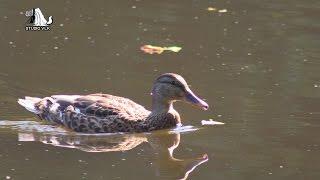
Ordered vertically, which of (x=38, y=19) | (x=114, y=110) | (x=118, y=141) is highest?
(x=38, y=19)

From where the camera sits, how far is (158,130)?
10.9 metres

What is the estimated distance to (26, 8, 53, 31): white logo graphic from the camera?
14.6 meters

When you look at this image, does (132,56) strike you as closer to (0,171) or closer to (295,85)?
(295,85)

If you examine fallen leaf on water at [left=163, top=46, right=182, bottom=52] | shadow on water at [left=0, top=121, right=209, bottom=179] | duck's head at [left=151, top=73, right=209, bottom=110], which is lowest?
shadow on water at [left=0, top=121, right=209, bottom=179]

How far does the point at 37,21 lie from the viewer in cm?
1534

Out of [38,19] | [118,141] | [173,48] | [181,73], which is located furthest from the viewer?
[38,19]

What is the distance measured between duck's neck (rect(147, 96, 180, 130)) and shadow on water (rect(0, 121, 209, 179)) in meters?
0.09

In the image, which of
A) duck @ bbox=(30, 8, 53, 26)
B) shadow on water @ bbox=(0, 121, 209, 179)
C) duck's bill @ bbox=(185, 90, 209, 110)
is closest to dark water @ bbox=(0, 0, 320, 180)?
shadow on water @ bbox=(0, 121, 209, 179)

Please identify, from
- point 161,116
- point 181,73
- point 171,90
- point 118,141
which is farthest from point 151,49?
point 118,141

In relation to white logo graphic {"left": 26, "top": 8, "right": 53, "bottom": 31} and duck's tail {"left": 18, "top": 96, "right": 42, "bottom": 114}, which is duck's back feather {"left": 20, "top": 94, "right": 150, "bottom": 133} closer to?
duck's tail {"left": 18, "top": 96, "right": 42, "bottom": 114}

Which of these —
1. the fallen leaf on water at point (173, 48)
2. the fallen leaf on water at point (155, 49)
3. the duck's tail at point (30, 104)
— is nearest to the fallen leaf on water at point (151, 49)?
the fallen leaf on water at point (155, 49)

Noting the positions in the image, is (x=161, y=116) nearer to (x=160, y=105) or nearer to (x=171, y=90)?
(x=160, y=105)

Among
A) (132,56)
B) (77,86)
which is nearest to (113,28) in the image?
(132,56)

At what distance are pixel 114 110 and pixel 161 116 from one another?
596mm
